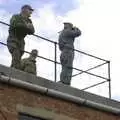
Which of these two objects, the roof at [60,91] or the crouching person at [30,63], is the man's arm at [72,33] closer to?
the crouching person at [30,63]

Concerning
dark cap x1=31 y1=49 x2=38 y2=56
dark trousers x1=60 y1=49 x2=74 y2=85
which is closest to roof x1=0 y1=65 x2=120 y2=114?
dark trousers x1=60 y1=49 x2=74 y2=85

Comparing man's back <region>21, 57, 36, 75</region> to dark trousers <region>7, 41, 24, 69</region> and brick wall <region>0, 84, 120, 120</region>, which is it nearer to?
dark trousers <region>7, 41, 24, 69</region>

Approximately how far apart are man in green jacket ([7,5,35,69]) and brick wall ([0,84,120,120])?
3.34ft

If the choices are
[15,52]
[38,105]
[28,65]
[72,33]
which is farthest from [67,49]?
[38,105]

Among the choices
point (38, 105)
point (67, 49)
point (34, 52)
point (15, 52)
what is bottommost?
point (38, 105)

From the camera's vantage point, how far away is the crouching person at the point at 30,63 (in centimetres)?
1678

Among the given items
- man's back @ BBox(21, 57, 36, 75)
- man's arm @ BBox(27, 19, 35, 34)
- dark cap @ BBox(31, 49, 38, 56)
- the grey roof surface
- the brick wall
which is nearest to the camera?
the brick wall

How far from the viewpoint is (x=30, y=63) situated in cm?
1686

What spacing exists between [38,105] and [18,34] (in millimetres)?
2148

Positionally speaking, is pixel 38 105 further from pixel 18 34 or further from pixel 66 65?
pixel 18 34

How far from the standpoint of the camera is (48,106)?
16.5 meters

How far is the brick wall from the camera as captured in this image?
617 inches

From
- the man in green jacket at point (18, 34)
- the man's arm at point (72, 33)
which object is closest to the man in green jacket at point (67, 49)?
the man's arm at point (72, 33)

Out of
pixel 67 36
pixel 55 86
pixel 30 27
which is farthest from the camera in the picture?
pixel 67 36
